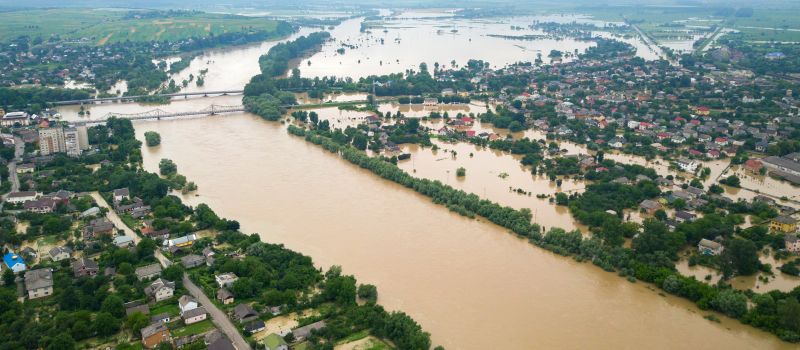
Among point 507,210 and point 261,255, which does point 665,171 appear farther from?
point 261,255

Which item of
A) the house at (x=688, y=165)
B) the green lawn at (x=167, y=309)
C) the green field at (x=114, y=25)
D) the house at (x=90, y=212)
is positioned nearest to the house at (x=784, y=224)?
the house at (x=688, y=165)

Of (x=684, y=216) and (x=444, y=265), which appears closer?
(x=444, y=265)

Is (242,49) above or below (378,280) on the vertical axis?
above

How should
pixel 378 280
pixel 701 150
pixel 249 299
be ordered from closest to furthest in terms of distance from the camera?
pixel 249 299 < pixel 378 280 < pixel 701 150

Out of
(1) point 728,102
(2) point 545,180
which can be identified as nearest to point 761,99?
(1) point 728,102

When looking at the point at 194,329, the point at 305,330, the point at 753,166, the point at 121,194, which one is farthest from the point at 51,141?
the point at 753,166

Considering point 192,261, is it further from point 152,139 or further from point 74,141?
point 152,139

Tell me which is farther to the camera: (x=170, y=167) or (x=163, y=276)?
(x=170, y=167)
